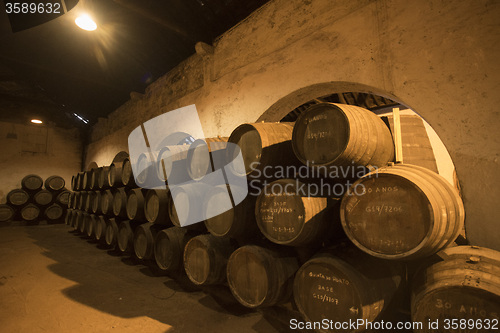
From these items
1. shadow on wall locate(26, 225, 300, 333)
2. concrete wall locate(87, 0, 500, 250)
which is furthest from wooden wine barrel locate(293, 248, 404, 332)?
concrete wall locate(87, 0, 500, 250)

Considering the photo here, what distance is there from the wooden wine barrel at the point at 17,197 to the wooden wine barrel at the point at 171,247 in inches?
361

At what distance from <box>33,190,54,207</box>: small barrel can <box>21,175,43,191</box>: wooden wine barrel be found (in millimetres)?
255

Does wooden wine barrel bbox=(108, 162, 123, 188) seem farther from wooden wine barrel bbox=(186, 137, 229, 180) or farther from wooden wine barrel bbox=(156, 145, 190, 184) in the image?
wooden wine barrel bbox=(186, 137, 229, 180)

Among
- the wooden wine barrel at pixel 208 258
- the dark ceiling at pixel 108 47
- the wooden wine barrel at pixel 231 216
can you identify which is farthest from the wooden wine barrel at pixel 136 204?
the dark ceiling at pixel 108 47

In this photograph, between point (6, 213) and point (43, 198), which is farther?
point (43, 198)

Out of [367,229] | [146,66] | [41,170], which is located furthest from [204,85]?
[41,170]

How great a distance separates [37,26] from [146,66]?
8.84 feet

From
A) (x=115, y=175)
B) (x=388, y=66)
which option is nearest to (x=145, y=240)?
(x=115, y=175)

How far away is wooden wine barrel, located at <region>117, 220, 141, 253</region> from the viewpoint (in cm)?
455

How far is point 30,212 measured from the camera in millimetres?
9352

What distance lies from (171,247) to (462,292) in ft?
10.3

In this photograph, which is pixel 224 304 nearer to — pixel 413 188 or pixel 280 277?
pixel 280 277

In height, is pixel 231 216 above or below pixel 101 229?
above

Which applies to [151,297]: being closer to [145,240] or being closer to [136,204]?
[145,240]
